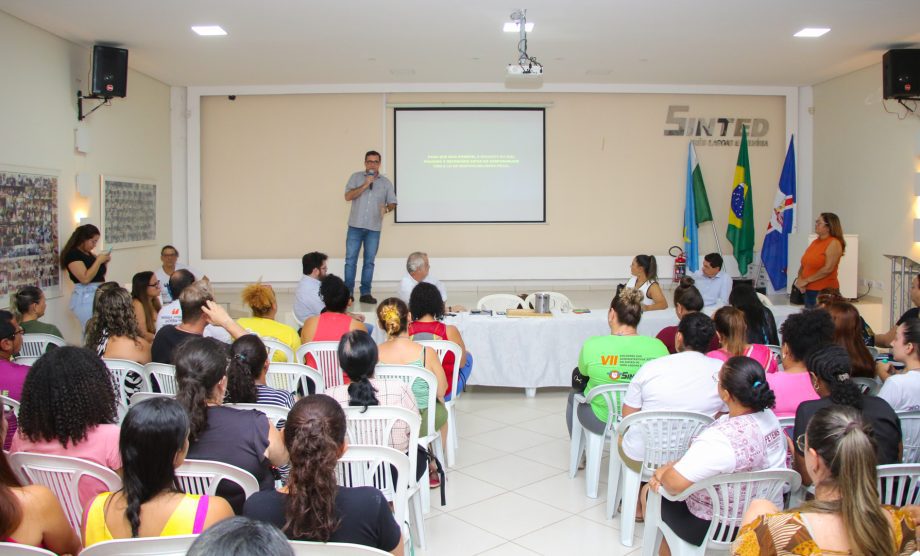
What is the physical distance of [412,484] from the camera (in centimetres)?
305

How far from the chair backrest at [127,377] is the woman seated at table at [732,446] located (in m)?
2.47

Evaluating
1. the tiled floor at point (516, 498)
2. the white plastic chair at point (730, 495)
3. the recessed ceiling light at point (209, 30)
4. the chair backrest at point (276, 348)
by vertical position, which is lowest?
the tiled floor at point (516, 498)

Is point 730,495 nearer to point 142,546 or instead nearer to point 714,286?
point 142,546

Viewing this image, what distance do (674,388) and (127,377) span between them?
2.57 metres

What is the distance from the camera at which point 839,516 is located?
5.67 ft

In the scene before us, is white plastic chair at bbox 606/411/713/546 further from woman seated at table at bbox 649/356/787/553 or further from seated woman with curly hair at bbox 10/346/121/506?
seated woman with curly hair at bbox 10/346/121/506

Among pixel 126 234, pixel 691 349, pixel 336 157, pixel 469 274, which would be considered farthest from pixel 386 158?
pixel 691 349

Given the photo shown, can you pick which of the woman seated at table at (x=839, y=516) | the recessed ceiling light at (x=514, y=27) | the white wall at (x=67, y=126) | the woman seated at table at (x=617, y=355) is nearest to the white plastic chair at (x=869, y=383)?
the woman seated at table at (x=617, y=355)

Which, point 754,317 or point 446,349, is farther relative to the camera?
point 754,317

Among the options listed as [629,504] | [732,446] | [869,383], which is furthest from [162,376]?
[869,383]

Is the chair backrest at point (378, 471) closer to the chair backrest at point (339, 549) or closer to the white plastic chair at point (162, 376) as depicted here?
the chair backrest at point (339, 549)

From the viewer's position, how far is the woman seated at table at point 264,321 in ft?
14.3

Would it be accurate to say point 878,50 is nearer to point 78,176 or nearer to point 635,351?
point 635,351

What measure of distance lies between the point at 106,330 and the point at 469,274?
22.4ft
